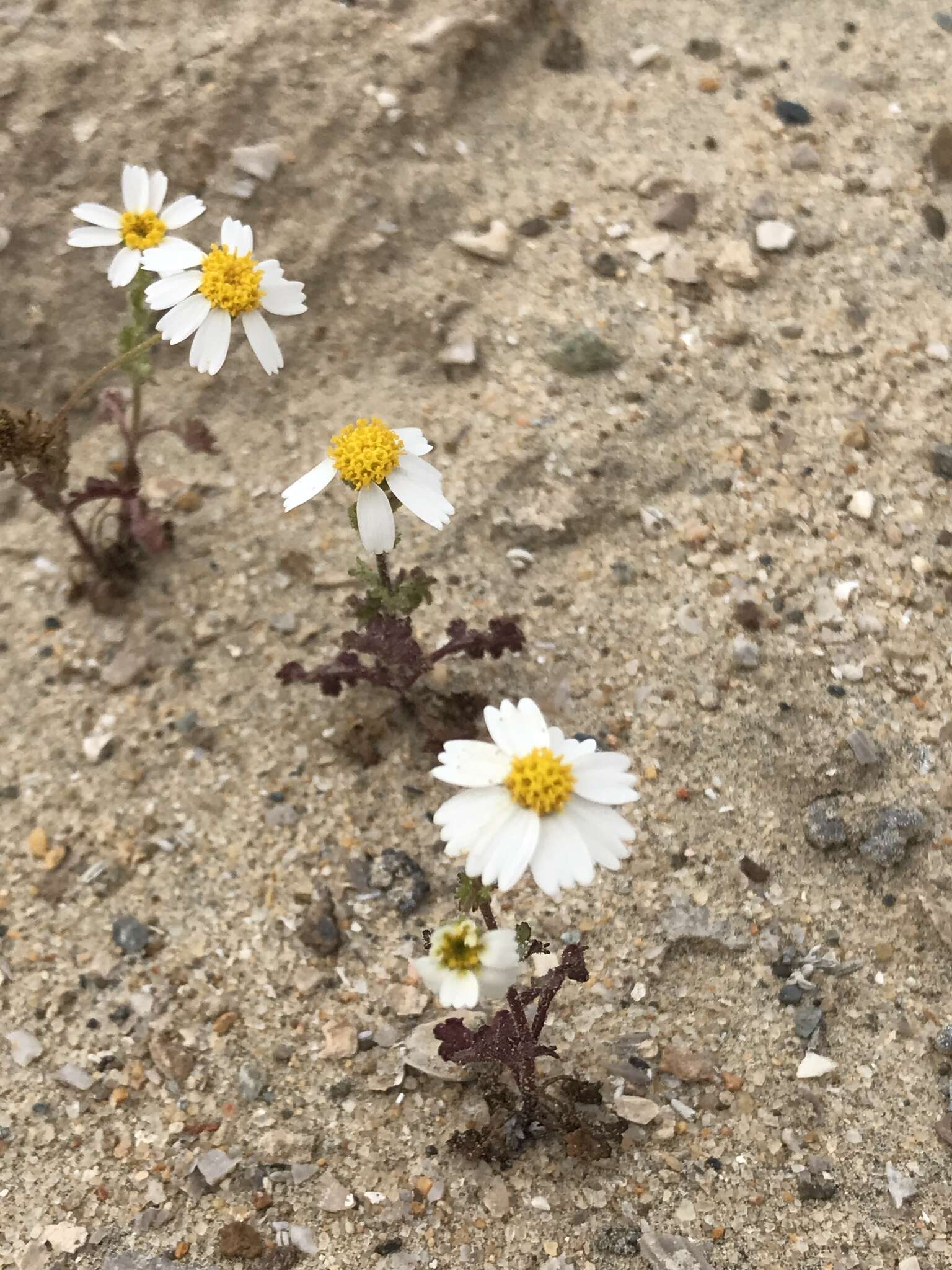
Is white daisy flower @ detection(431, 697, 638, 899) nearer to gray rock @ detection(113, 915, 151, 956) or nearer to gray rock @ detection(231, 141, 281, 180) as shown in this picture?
gray rock @ detection(113, 915, 151, 956)

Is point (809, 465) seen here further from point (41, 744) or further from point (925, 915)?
point (41, 744)

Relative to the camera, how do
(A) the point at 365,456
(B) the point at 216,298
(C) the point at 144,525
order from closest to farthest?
(A) the point at 365,456 → (B) the point at 216,298 → (C) the point at 144,525

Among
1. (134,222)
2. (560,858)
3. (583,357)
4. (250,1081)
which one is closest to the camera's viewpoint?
(560,858)

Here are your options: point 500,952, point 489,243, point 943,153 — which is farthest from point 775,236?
point 500,952

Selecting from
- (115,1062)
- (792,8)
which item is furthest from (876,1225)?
(792,8)

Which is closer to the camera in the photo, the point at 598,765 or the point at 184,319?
the point at 598,765

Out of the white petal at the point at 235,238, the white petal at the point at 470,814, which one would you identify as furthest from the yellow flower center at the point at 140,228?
the white petal at the point at 470,814

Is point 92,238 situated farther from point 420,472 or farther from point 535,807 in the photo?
point 535,807
